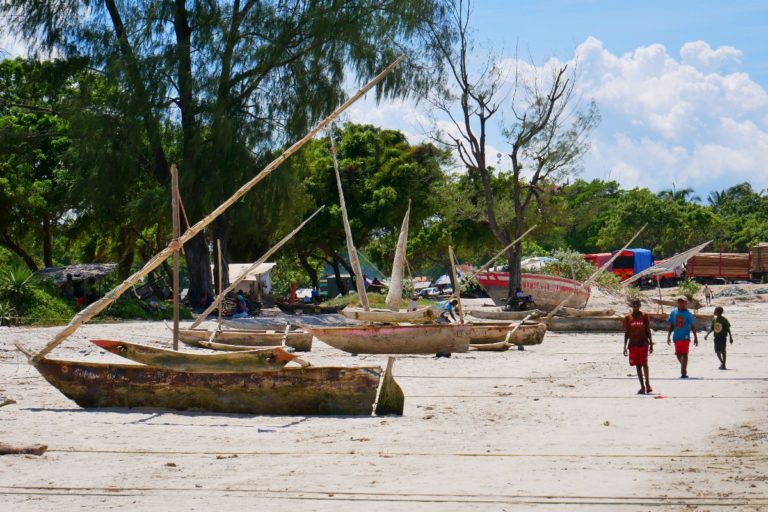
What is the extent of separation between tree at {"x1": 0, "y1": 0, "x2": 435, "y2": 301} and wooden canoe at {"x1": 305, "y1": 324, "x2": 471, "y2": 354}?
33.2 feet

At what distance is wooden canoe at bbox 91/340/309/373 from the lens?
1323 centimetres

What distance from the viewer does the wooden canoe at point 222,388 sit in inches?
520

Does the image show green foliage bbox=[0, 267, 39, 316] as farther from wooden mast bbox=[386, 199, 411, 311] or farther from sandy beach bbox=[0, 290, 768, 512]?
sandy beach bbox=[0, 290, 768, 512]

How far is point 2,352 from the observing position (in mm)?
20312

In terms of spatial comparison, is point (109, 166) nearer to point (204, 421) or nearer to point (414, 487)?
point (204, 421)

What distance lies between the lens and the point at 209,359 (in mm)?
13531

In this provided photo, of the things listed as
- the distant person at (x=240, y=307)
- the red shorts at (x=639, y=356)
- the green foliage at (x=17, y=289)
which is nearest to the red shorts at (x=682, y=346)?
the red shorts at (x=639, y=356)

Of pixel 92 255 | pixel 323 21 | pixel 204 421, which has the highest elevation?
pixel 323 21

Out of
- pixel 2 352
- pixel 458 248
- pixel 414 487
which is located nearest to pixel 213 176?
pixel 2 352

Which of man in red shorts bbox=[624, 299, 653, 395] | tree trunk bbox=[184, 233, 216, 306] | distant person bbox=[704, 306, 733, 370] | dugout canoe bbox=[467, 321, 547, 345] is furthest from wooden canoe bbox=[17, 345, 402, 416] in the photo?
tree trunk bbox=[184, 233, 216, 306]

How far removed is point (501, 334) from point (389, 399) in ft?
41.5

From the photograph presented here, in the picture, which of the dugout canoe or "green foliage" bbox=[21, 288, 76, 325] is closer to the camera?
the dugout canoe

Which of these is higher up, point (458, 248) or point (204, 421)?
point (458, 248)

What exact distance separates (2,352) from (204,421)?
9.09 meters
